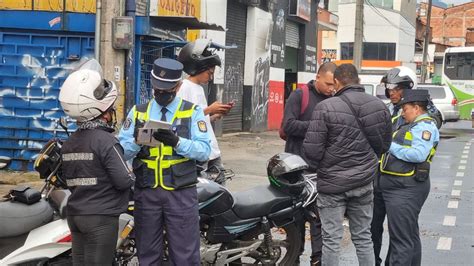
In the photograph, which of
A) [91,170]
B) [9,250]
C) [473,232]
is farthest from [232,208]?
[473,232]

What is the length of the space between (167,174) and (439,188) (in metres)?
8.35

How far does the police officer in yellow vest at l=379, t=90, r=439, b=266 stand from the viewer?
A: 5477 millimetres

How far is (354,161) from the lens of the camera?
5062 mm

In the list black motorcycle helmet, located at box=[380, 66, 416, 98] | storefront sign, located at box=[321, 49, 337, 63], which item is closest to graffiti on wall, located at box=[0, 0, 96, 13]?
black motorcycle helmet, located at box=[380, 66, 416, 98]

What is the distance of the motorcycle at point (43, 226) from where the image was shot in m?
4.34

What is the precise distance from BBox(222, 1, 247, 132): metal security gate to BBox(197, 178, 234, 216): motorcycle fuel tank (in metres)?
13.6

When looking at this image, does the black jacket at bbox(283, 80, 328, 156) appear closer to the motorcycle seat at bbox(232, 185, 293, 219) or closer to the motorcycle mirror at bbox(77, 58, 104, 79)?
the motorcycle seat at bbox(232, 185, 293, 219)

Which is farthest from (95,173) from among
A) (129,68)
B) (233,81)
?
(233,81)

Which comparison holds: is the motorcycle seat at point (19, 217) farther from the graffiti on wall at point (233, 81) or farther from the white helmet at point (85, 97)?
the graffiti on wall at point (233, 81)

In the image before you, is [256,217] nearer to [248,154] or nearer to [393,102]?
[393,102]

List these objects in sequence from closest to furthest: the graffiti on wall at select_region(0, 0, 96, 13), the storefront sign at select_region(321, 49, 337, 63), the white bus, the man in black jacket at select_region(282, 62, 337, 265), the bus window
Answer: the man in black jacket at select_region(282, 62, 337, 265) < the graffiti on wall at select_region(0, 0, 96, 13) < the white bus < the bus window < the storefront sign at select_region(321, 49, 337, 63)

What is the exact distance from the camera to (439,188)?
37.9 feet

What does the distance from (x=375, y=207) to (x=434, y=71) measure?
61.2 meters

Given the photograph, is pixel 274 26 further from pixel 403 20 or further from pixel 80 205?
pixel 403 20
